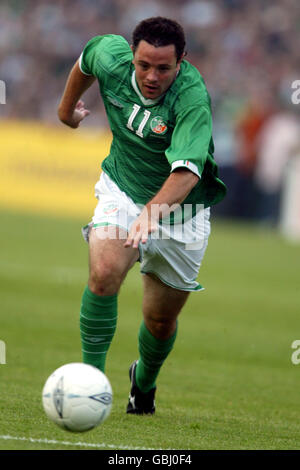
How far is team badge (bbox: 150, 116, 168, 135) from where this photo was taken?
204 inches

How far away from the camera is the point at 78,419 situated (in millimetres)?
4320

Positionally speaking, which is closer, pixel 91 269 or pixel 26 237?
pixel 91 269

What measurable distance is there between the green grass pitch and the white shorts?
88 cm

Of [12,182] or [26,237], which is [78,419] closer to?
[26,237]

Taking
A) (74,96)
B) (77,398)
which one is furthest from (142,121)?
(77,398)

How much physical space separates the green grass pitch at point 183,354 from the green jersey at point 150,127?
1411 millimetres

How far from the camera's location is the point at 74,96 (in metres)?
5.89

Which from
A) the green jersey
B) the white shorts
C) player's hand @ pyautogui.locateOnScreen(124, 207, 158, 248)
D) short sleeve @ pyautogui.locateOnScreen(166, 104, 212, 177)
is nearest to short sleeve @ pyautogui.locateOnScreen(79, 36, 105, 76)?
the green jersey

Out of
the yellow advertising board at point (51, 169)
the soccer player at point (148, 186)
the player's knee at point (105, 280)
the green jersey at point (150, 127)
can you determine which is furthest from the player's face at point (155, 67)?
the yellow advertising board at point (51, 169)

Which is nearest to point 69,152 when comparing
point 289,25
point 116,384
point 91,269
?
point 289,25

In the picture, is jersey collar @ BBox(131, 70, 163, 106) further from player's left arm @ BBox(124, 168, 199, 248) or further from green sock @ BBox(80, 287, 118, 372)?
green sock @ BBox(80, 287, 118, 372)

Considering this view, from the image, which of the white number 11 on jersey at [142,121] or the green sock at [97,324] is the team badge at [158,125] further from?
→ the green sock at [97,324]
